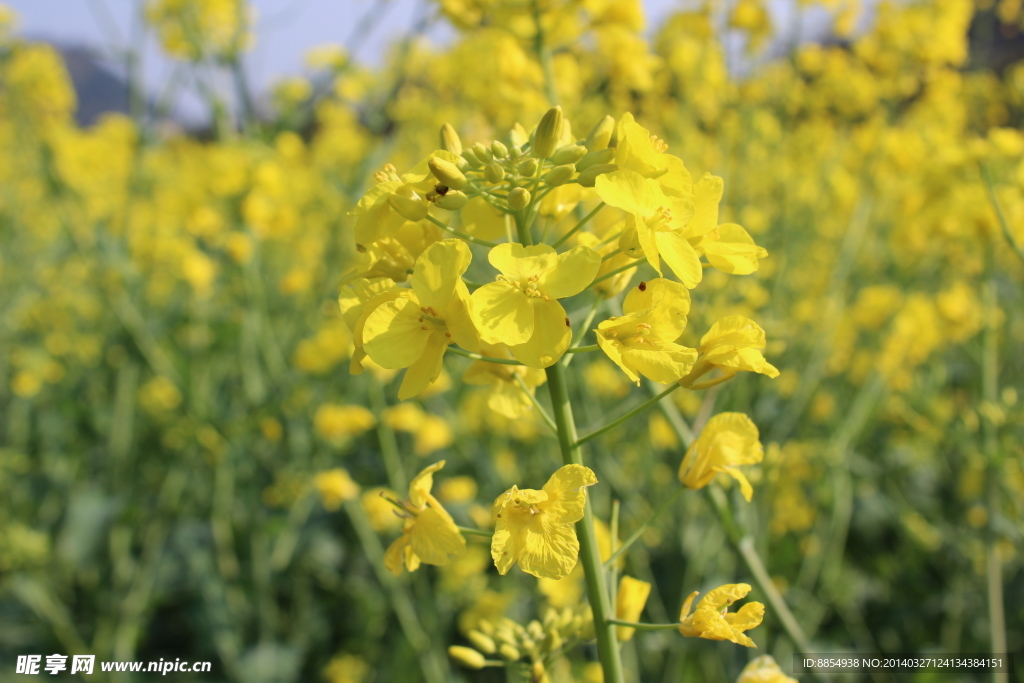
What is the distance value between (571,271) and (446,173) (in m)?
0.21

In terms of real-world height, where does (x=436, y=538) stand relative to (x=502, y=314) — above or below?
below

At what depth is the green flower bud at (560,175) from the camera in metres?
0.88

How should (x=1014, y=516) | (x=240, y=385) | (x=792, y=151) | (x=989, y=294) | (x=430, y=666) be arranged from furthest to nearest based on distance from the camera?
(x=792, y=151) < (x=240, y=385) < (x=430, y=666) < (x=989, y=294) < (x=1014, y=516)

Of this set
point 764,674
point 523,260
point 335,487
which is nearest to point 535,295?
point 523,260

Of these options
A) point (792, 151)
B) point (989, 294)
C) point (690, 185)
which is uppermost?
point (792, 151)

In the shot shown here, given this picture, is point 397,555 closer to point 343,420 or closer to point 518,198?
point 518,198

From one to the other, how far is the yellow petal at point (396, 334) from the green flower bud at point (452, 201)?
15 centimetres

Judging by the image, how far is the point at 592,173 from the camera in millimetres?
892

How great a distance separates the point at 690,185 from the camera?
89cm

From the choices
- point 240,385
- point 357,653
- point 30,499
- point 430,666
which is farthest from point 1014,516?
point 30,499

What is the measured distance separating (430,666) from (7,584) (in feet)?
7.15

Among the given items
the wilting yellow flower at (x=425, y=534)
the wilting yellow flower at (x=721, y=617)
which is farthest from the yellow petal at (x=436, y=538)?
the wilting yellow flower at (x=721, y=617)

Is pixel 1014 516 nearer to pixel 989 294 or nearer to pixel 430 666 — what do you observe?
pixel 989 294

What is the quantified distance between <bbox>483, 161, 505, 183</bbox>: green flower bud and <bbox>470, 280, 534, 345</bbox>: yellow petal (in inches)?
7.0
